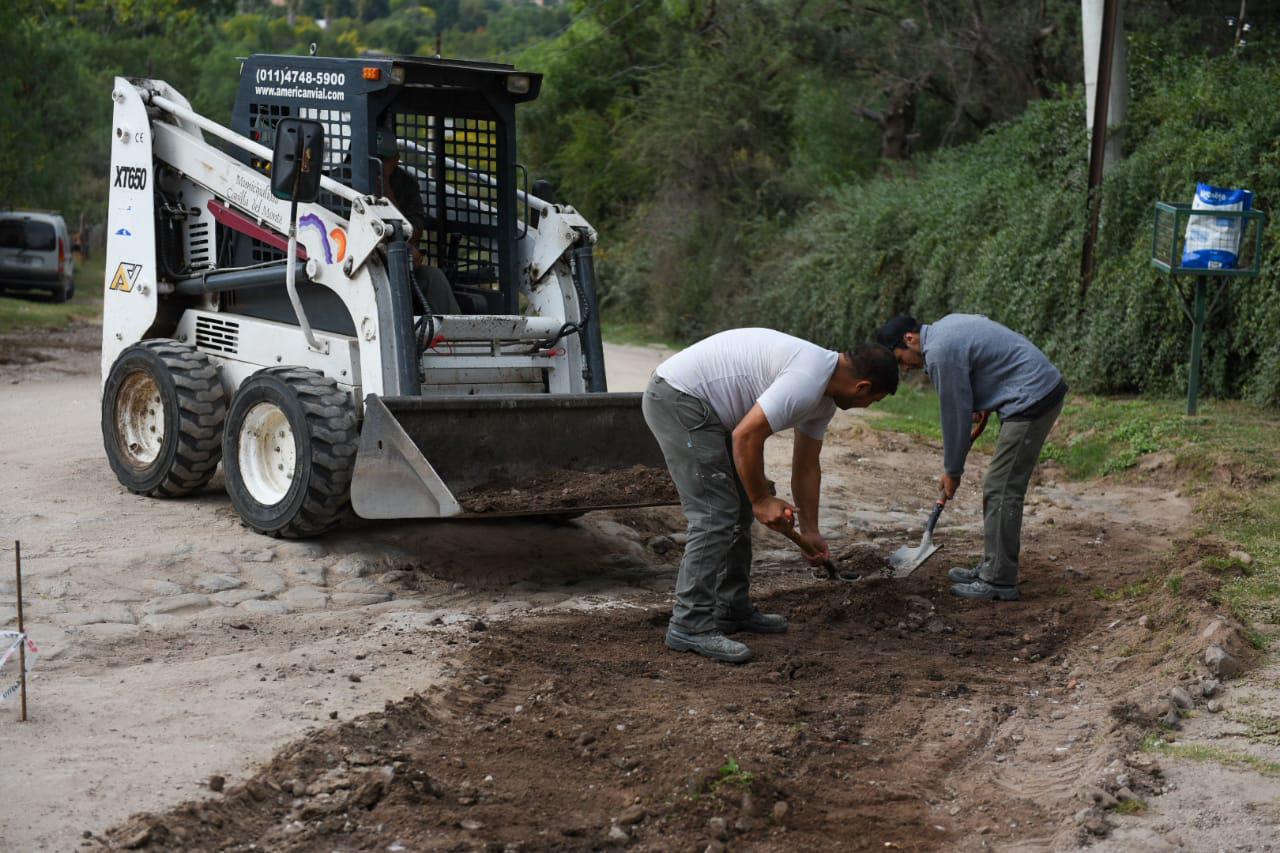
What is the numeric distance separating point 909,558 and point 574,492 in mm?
1961

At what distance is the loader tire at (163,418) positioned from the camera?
29.0 feet

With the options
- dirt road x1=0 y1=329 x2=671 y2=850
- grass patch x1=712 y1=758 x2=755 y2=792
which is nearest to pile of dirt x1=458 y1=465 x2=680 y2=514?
dirt road x1=0 y1=329 x2=671 y2=850

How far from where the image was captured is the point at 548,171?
32.4 meters

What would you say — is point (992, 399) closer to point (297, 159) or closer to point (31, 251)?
point (297, 159)

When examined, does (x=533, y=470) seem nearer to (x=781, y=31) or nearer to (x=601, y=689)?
(x=601, y=689)

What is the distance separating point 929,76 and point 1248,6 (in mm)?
5000

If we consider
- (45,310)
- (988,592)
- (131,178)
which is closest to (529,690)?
(988,592)

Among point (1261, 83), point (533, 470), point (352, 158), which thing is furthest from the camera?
point (1261, 83)

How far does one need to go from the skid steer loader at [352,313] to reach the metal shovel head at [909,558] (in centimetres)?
139

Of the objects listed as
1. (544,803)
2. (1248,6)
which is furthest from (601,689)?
(1248,6)

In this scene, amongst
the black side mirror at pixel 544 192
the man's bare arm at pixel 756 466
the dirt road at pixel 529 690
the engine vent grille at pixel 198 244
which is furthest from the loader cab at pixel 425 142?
the man's bare arm at pixel 756 466

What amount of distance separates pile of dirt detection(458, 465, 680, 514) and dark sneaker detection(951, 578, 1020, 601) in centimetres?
165

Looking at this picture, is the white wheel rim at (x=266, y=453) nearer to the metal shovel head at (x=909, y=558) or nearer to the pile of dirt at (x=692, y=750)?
the pile of dirt at (x=692, y=750)

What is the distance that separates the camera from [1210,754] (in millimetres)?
5078
